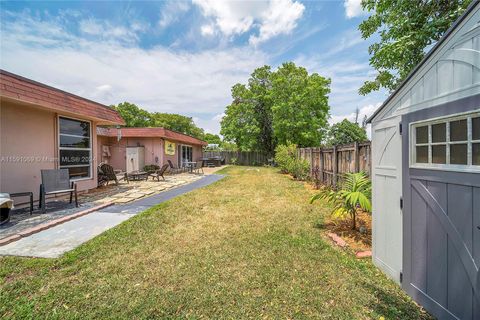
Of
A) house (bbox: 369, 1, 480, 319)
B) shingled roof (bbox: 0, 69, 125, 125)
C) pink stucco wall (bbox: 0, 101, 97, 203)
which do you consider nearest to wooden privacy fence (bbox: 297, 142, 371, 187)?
A: house (bbox: 369, 1, 480, 319)

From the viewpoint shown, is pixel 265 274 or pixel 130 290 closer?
pixel 130 290

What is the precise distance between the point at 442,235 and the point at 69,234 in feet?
18.0

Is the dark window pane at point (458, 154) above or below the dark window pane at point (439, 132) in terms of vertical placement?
below

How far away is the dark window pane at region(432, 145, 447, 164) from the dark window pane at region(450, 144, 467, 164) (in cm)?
7

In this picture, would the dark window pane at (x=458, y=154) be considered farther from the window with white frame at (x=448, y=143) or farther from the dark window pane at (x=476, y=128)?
the dark window pane at (x=476, y=128)

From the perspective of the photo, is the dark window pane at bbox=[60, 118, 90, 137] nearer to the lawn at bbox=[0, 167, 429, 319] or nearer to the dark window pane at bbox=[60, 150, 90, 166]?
the dark window pane at bbox=[60, 150, 90, 166]

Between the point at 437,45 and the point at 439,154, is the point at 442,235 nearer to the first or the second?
the point at 439,154

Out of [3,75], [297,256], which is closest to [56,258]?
[297,256]

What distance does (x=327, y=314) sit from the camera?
6.62ft

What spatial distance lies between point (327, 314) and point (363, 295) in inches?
22.5

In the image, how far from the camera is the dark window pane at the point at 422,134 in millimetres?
2090

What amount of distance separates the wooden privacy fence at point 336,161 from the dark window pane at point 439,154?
3614mm

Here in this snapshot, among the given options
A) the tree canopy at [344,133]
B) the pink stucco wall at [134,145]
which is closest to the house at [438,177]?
the pink stucco wall at [134,145]

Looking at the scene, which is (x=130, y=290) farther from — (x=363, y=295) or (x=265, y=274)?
(x=363, y=295)
